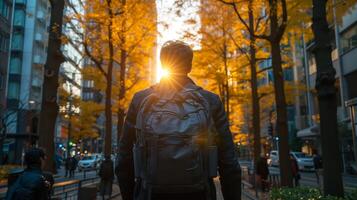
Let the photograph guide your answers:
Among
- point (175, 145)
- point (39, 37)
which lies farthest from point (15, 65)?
point (175, 145)

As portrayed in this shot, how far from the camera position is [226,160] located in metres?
2.35

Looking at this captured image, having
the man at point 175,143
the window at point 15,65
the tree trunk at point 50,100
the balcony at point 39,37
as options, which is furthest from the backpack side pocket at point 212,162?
the balcony at point 39,37

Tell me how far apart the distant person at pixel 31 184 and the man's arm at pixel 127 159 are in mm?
2254

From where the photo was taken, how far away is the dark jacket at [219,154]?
235cm

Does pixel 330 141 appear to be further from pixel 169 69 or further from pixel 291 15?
pixel 291 15

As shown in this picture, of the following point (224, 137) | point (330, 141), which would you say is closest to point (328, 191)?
point (330, 141)

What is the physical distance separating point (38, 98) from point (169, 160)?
49.7 m

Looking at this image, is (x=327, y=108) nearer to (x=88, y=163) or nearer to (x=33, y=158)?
(x=33, y=158)

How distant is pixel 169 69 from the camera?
2508 millimetres

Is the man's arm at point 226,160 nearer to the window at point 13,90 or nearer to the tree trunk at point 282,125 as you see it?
the tree trunk at point 282,125

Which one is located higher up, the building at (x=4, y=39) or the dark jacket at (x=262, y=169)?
the building at (x=4, y=39)

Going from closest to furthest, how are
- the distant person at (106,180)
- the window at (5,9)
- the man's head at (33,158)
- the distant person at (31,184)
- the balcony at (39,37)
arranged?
1. the distant person at (31,184)
2. the man's head at (33,158)
3. the distant person at (106,180)
4. the window at (5,9)
5. the balcony at (39,37)

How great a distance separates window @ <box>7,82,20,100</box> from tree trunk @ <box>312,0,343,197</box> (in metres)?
42.1

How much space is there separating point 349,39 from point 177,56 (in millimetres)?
31598
